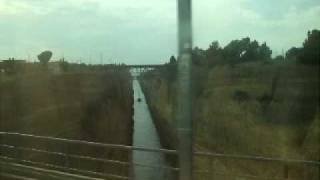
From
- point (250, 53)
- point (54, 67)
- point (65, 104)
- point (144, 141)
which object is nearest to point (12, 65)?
point (54, 67)

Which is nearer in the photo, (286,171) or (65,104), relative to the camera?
(286,171)

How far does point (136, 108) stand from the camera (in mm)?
35750

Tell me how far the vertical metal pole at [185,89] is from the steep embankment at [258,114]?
285 cm

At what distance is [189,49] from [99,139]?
16891 mm

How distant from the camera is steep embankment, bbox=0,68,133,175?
21750 millimetres

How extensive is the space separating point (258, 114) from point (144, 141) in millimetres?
17329

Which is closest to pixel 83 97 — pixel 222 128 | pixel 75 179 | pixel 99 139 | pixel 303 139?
pixel 99 139

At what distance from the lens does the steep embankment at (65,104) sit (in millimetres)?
21750

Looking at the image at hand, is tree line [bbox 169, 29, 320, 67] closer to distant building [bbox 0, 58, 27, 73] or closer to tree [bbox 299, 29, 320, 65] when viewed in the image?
tree [bbox 299, 29, 320, 65]

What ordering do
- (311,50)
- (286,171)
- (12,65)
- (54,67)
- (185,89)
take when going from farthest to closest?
1. (54,67)
2. (12,65)
3. (286,171)
4. (311,50)
5. (185,89)

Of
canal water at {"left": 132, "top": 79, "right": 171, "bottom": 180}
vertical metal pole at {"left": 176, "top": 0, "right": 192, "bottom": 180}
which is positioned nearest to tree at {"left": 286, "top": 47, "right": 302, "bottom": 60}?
canal water at {"left": 132, "top": 79, "right": 171, "bottom": 180}

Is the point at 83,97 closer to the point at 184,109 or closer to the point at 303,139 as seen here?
the point at 303,139

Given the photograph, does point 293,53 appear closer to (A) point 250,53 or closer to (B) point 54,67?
(A) point 250,53

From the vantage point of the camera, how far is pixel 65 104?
23.3m
